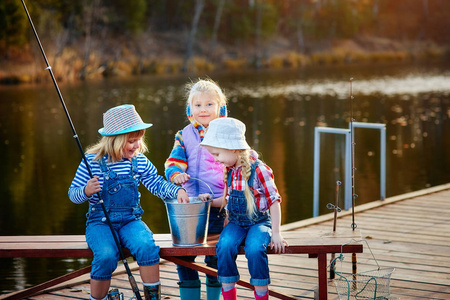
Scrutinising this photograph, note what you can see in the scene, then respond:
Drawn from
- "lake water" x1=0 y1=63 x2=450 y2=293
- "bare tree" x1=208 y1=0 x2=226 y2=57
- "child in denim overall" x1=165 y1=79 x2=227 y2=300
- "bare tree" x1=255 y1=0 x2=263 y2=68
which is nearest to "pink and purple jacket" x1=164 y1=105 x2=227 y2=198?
"child in denim overall" x1=165 y1=79 x2=227 y2=300

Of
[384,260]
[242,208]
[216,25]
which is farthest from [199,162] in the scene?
[216,25]

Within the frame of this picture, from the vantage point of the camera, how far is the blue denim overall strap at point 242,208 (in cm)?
340

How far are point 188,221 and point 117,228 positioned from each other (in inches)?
14.8

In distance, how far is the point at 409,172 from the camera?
403 inches

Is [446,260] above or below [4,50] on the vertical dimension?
below

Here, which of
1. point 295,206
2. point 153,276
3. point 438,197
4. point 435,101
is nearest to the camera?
point 153,276

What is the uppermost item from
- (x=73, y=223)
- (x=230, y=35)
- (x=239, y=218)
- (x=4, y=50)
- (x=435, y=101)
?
(x=230, y=35)

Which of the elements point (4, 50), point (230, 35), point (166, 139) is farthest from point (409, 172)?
point (230, 35)

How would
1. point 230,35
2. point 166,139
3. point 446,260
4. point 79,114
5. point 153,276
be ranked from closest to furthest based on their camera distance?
1. point 153,276
2. point 446,260
3. point 166,139
4. point 79,114
5. point 230,35

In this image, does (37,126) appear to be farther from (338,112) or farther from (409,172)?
(409,172)

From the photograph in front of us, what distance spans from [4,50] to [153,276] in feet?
90.6

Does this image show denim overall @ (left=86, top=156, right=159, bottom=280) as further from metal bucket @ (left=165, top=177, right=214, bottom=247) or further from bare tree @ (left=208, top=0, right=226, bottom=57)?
bare tree @ (left=208, top=0, right=226, bottom=57)

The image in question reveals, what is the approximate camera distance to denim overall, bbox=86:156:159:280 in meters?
3.31

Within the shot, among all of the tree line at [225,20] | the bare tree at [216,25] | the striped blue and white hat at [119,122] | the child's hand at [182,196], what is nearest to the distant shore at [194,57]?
the bare tree at [216,25]
